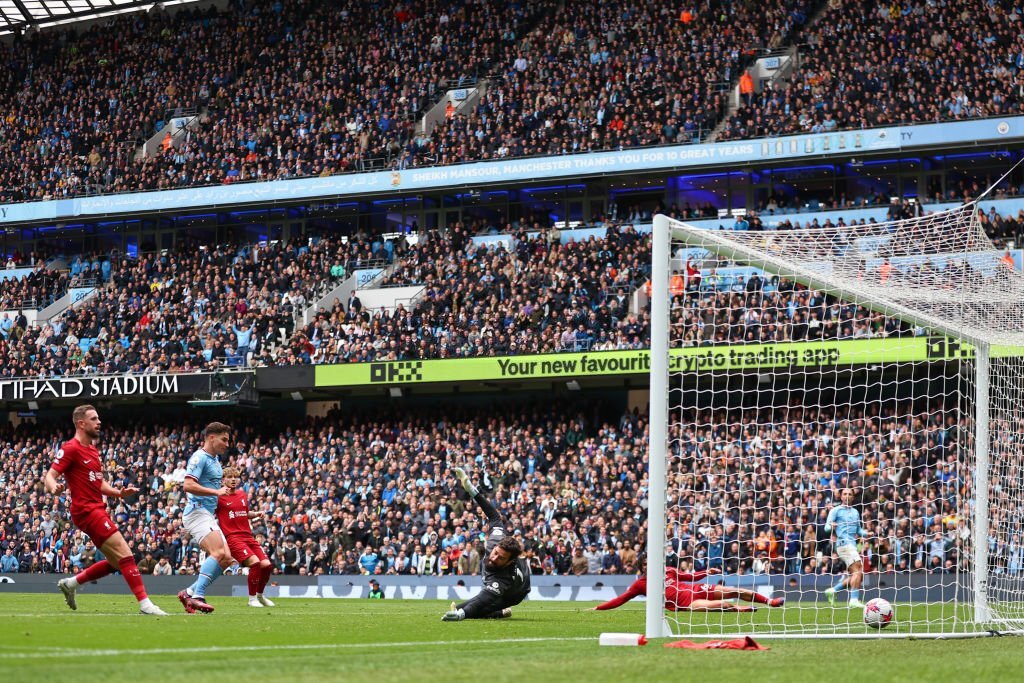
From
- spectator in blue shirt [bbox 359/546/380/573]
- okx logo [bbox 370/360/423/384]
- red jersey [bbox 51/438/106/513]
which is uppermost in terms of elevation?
okx logo [bbox 370/360/423/384]

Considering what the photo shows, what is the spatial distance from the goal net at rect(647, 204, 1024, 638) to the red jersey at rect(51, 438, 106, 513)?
563 centimetres

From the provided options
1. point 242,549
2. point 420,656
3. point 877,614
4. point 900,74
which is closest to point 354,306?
point 900,74

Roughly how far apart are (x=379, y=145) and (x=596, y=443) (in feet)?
50.9

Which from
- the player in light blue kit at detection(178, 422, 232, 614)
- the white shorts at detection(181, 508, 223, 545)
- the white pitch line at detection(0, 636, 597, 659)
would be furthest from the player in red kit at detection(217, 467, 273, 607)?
the white pitch line at detection(0, 636, 597, 659)

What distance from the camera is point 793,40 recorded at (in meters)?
41.4

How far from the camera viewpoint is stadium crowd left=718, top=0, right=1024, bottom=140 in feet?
119

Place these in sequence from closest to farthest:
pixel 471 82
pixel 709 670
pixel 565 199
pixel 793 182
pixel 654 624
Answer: pixel 709 670 → pixel 654 624 → pixel 793 182 → pixel 565 199 → pixel 471 82

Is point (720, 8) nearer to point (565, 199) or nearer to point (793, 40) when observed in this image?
point (793, 40)

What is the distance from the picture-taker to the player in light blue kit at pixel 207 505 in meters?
14.1

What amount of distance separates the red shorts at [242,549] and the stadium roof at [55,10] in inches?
1695

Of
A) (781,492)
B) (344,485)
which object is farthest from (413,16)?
(781,492)

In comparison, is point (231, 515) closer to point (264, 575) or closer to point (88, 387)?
point (264, 575)

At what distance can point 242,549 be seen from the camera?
53.3 feet

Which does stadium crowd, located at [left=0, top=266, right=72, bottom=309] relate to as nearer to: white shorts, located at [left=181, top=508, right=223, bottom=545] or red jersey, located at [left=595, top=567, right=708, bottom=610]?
white shorts, located at [left=181, top=508, right=223, bottom=545]
